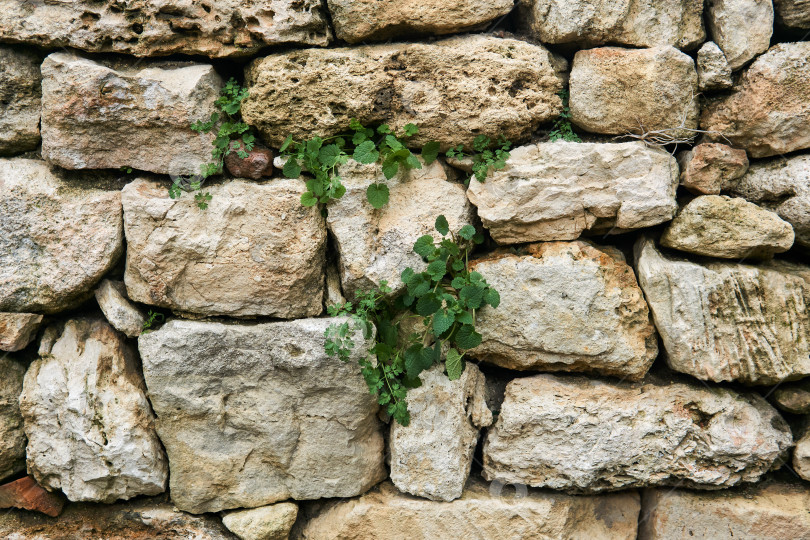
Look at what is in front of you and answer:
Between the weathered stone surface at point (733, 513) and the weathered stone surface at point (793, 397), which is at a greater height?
the weathered stone surface at point (793, 397)

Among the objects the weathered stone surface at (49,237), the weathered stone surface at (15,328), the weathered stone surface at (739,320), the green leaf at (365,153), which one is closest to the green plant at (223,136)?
the weathered stone surface at (49,237)

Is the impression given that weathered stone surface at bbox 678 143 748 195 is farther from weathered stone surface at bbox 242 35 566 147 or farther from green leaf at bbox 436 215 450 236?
green leaf at bbox 436 215 450 236

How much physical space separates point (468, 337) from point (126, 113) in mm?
1581

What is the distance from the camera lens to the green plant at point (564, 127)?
93.3 inches

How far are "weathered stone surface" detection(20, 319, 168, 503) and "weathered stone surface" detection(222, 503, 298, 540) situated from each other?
344mm

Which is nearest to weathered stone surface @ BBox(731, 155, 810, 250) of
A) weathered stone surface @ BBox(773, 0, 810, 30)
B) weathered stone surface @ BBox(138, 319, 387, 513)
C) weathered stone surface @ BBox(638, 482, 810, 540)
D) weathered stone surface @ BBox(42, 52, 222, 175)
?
weathered stone surface @ BBox(773, 0, 810, 30)

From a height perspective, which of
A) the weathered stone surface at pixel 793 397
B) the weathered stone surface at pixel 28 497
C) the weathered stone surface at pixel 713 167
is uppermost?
the weathered stone surface at pixel 713 167

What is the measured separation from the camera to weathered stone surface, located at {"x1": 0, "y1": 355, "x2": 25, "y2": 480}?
2.37 m

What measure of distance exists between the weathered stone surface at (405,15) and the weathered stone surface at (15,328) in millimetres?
1682

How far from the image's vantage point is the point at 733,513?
2.30 meters

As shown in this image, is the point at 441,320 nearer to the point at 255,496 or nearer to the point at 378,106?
the point at 378,106

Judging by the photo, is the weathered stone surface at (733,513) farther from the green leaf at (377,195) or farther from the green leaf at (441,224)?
the green leaf at (377,195)

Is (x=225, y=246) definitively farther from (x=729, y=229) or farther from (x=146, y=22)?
(x=729, y=229)

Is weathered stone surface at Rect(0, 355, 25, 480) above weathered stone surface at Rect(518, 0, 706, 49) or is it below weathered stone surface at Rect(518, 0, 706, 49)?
below
